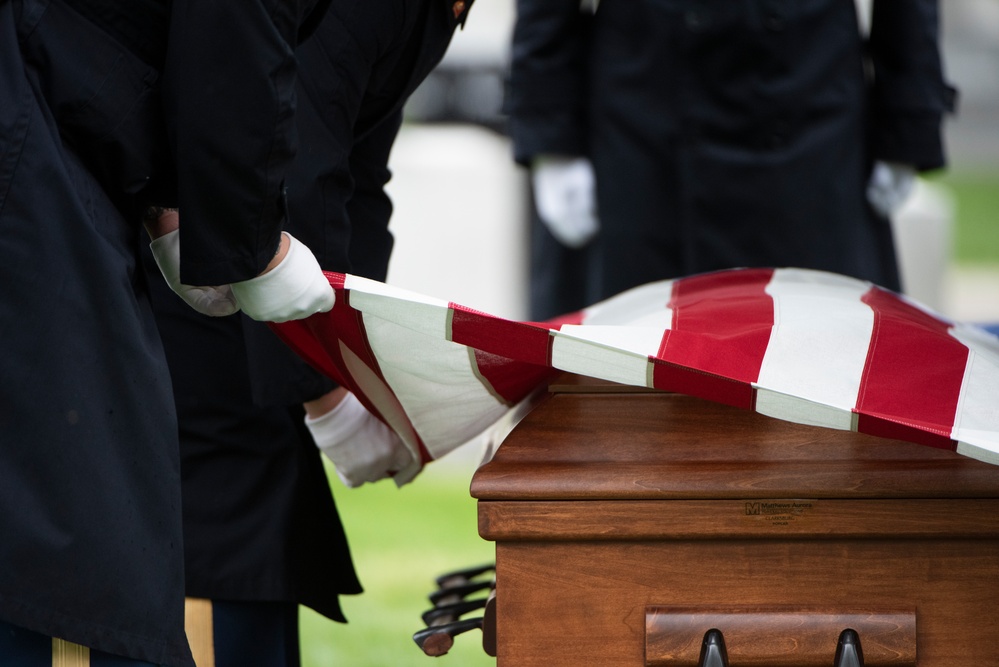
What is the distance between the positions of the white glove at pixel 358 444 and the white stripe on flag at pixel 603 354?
1.64 feet

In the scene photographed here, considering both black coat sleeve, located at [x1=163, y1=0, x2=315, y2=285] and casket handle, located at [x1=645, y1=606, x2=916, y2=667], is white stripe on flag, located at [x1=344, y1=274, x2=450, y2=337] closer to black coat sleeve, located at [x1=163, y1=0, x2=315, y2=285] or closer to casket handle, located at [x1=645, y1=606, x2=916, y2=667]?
black coat sleeve, located at [x1=163, y1=0, x2=315, y2=285]

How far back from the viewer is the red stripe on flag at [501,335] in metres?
1.41

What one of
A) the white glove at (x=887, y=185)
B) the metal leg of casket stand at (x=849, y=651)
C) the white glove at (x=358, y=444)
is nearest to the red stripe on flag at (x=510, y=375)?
the white glove at (x=358, y=444)

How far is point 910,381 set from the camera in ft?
4.66

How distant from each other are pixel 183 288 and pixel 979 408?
90 cm

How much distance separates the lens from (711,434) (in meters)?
1.50

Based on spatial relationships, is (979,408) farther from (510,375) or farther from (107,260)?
(107,260)

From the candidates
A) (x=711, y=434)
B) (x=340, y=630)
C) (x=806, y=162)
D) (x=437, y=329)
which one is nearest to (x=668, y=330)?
(x=711, y=434)

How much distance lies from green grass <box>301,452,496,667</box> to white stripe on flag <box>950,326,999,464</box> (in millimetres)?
1488

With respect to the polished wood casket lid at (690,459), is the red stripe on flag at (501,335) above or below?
above

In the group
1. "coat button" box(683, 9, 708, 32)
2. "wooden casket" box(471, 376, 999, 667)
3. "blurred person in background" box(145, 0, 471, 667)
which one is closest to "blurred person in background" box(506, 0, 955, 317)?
"coat button" box(683, 9, 708, 32)

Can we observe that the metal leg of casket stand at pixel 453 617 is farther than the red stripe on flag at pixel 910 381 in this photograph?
Yes

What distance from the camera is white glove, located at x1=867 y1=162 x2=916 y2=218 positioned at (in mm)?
2916

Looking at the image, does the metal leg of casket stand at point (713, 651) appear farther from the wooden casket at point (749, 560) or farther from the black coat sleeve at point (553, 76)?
the black coat sleeve at point (553, 76)
